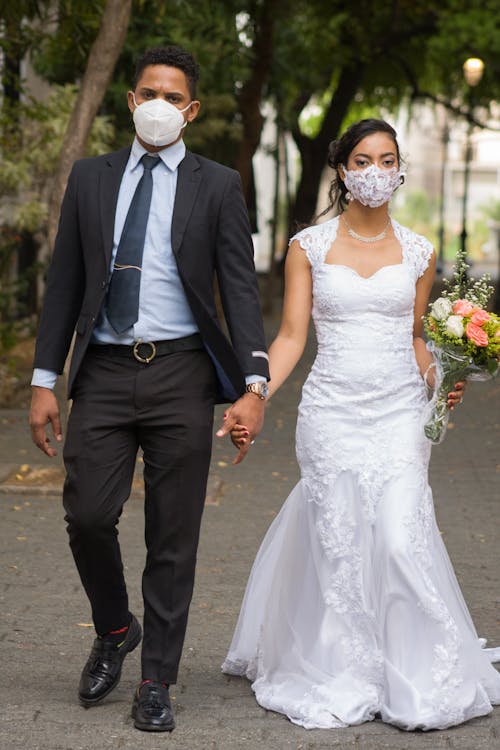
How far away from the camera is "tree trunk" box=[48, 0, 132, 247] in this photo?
1015 centimetres

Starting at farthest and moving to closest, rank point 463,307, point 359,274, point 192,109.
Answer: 1. point 359,274
2. point 463,307
3. point 192,109

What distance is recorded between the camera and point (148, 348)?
16.4 ft

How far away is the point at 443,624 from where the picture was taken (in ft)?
17.4

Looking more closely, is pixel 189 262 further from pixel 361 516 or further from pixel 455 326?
pixel 361 516

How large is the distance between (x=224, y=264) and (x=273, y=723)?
1.65 m

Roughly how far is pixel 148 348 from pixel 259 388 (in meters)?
0.41

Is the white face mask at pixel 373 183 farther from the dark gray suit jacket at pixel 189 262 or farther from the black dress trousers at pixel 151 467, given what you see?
the black dress trousers at pixel 151 467

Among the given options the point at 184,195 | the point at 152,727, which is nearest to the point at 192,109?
the point at 184,195

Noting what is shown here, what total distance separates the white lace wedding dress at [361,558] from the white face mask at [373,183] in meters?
0.20

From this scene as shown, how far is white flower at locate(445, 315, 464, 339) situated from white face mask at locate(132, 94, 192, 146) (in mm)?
1225

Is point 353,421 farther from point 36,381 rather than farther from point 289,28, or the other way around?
point 289,28

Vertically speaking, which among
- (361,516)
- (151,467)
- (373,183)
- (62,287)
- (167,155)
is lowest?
(361,516)

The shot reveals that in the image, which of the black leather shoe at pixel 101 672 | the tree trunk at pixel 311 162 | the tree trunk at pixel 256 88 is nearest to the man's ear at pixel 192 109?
the black leather shoe at pixel 101 672

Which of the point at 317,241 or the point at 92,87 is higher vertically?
the point at 92,87
